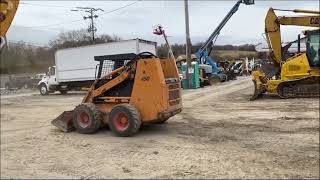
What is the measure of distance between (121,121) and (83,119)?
124 cm

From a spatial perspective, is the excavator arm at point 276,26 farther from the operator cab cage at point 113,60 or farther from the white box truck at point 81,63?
the operator cab cage at point 113,60

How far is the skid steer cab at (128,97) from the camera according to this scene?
1124 centimetres

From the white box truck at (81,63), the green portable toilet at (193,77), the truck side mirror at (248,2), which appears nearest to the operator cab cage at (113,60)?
the white box truck at (81,63)

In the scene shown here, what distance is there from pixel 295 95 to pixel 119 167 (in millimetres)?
13295

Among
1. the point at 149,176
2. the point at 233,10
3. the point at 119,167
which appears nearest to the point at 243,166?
the point at 149,176

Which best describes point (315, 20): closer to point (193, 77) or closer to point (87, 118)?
point (193, 77)

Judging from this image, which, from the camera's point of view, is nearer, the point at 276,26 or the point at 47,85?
the point at 276,26

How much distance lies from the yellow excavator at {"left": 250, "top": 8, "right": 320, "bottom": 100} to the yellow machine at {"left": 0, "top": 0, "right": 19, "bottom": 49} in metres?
18.0

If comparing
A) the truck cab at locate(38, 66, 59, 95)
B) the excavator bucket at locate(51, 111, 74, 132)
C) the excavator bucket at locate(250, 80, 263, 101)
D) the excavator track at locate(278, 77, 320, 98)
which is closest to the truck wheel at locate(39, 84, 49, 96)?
the truck cab at locate(38, 66, 59, 95)

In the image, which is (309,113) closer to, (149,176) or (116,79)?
(116,79)

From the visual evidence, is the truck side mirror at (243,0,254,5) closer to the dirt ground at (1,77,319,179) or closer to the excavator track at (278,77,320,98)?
the excavator track at (278,77,320,98)

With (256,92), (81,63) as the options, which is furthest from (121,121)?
(81,63)

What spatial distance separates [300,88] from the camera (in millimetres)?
19453

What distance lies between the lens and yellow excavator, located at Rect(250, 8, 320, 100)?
63.6 ft
